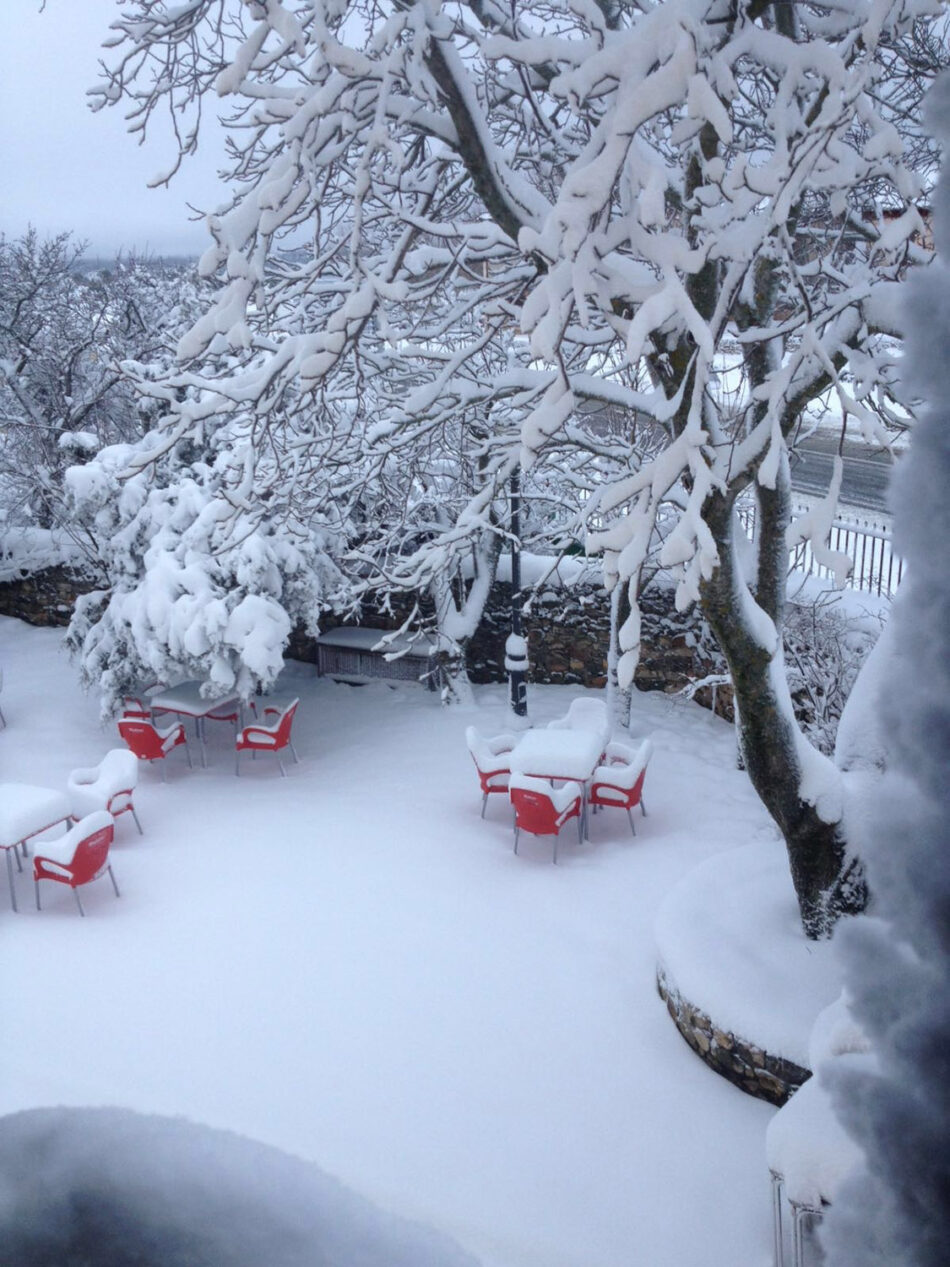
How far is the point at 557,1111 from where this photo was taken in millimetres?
3854

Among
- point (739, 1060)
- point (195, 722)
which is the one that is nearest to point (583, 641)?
point (195, 722)

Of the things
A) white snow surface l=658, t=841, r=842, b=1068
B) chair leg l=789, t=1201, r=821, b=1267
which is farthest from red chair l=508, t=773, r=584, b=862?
chair leg l=789, t=1201, r=821, b=1267

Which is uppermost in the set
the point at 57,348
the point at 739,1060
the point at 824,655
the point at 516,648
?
the point at 57,348

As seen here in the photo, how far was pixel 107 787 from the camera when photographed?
20.7 feet

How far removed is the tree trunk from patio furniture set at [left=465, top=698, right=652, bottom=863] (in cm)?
192

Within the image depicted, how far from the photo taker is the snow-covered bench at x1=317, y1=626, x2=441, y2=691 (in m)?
9.84

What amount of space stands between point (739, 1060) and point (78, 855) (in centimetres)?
353

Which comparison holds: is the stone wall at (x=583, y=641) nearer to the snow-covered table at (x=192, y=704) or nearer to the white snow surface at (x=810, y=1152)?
the snow-covered table at (x=192, y=704)

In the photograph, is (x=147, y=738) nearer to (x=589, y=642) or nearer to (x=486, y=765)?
(x=486, y=765)

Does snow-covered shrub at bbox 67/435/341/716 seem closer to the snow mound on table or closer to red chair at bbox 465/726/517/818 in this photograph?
red chair at bbox 465/726/517/818

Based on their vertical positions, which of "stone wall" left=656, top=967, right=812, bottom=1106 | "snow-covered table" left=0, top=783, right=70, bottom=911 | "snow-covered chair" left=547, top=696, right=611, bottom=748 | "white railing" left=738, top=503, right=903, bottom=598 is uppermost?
"white railing" left=738, top=503, right=903, bottom=598

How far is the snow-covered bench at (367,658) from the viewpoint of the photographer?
9836mm

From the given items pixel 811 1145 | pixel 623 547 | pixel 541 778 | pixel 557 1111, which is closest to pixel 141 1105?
pixel 557 1111

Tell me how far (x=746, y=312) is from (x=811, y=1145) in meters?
3.09
